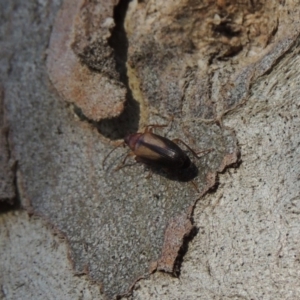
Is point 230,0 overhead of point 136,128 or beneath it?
overhead

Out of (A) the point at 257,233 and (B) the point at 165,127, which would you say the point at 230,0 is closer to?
(B) the point at 165,127

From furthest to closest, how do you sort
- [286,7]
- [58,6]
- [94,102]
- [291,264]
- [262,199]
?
1. [58,6]
2. [94,102]
3. [286,7]
4. [262,199]
5. [291,264]

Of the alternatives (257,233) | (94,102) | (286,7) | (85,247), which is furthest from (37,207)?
(286,7)

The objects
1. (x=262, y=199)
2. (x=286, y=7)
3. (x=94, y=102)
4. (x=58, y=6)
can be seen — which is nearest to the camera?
(x=262, y=199)

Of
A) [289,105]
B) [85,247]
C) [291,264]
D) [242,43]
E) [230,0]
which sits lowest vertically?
[85,247]

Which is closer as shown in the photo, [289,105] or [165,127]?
[289,105]

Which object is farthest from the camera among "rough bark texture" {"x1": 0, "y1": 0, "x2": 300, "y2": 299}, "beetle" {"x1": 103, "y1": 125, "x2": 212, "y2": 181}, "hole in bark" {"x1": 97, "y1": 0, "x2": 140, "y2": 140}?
"hole in bark" {"x1": 97, "y1": 0, "x2": 140, "y2": 140}
